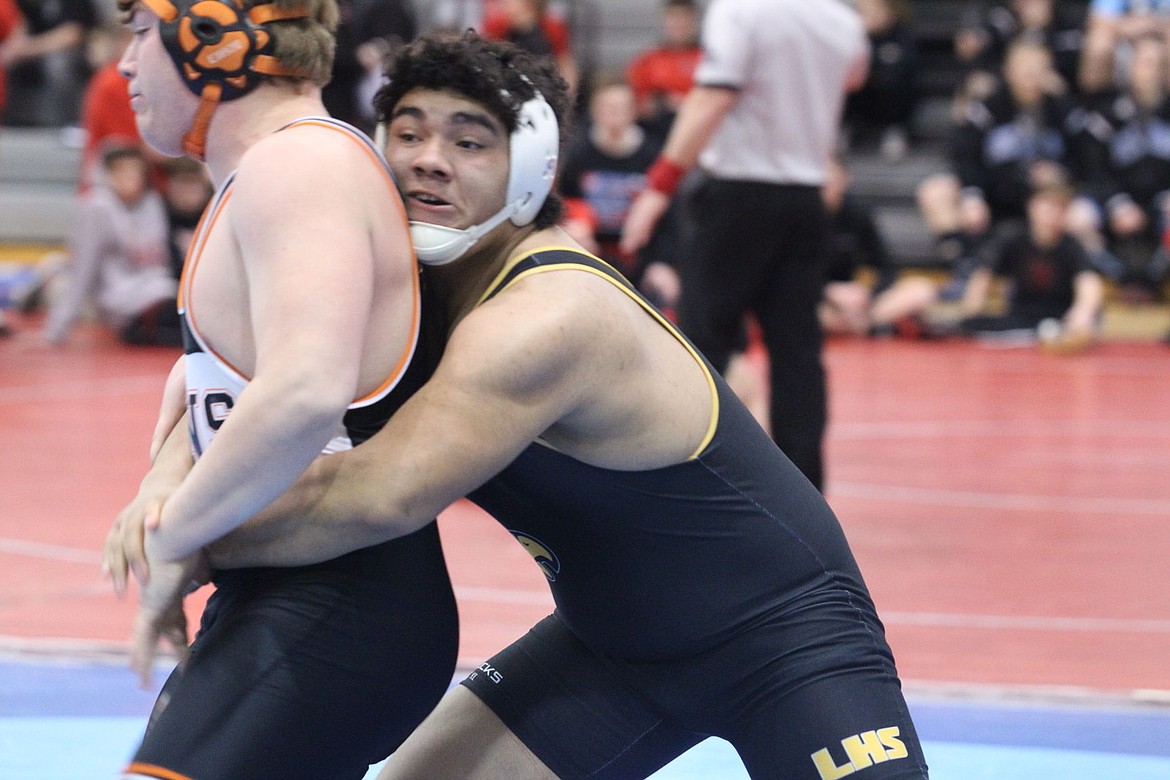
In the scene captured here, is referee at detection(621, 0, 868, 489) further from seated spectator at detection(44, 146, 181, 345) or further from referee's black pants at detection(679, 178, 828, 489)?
seated spectator at detection(44, 146, 181, 345)

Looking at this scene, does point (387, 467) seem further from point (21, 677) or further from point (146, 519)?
point (21, 677)

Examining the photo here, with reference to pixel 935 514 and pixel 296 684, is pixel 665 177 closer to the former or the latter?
pixel 935 514

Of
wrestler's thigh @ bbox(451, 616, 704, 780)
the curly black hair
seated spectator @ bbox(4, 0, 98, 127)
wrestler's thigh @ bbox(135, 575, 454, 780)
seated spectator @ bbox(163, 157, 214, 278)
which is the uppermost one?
the curly black hair

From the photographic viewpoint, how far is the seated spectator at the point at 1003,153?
12305 millimetres

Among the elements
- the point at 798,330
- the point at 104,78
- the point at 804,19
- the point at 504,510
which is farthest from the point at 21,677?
the point at 104,78

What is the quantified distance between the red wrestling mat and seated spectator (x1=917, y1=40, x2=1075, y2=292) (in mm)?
2367

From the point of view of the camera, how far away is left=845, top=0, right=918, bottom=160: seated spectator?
13.3m

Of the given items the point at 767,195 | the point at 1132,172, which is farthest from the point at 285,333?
the point at 1132,172

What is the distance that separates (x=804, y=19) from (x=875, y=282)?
6.41 m

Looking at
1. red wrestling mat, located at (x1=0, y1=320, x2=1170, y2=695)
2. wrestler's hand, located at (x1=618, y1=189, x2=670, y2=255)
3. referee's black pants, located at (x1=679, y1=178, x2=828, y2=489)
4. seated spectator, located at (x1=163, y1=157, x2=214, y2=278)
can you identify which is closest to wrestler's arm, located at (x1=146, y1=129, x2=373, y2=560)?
red wrestling mat, located at (x1=0, y1=320, x2=1170, y2=695)

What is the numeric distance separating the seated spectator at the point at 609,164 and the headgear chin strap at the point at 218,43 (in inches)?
307

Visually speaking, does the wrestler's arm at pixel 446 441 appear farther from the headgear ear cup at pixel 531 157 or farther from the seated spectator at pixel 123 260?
the seated spectator at pixel 123 260

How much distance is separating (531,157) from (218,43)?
1.42 feet

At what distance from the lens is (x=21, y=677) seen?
419 cm
